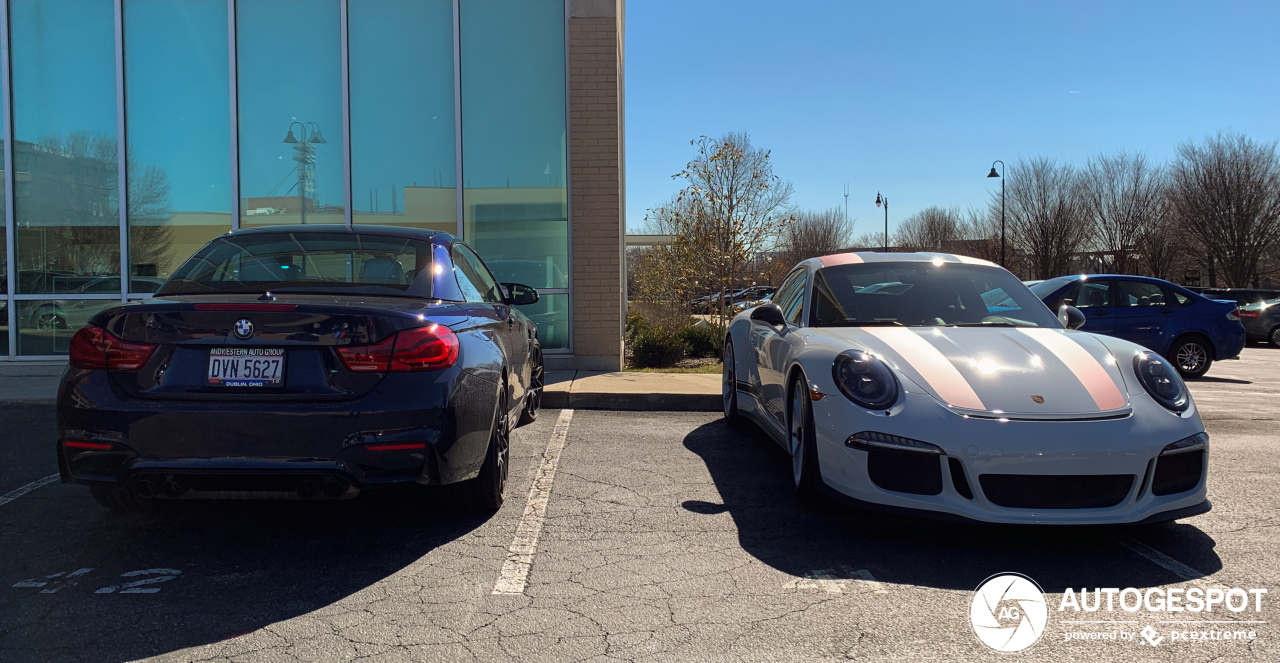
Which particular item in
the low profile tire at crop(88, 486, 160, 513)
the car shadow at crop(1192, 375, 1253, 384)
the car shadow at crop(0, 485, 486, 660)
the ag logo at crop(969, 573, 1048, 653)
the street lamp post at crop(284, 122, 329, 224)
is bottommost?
the ag logo at crop(969, 573, 1048, 653)

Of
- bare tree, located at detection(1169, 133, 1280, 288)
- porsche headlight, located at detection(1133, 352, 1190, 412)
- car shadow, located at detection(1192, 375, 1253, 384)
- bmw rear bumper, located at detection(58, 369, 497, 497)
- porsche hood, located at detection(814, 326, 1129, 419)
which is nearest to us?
bmw rear bumper, located at detection(58, 369, 497, 497)

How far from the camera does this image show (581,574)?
3.40 meters

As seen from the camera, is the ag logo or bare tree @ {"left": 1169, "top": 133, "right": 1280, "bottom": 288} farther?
bare tree @ {"left": 1169, "top": 133, "right": 1280, "bottom": 288}

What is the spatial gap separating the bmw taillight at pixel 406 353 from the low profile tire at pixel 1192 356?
1086 cm

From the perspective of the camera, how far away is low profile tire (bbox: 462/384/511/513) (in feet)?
13.3

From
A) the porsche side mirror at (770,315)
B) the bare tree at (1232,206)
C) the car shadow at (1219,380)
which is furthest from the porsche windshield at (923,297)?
the bare tree at (1232,206)

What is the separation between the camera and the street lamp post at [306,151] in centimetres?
1002

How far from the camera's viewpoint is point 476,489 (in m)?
4.07

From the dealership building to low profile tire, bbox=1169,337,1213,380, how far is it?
751 centimetres

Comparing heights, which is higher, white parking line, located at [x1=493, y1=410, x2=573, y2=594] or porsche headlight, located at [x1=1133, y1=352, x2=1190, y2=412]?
porsche headlight, located at [x1=1133, y1=352, x2=1190, y2=412]

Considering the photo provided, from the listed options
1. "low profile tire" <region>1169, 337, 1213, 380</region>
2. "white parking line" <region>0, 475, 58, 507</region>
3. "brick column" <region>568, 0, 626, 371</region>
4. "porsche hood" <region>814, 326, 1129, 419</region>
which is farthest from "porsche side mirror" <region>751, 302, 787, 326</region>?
"low profile tire" <region>1169, 337, 1213, 380</region>

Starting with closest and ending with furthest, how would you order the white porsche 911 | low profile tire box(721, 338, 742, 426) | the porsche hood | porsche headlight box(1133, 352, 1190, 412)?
the white porsche 911, the porsche hood, porsche headlight box(1133, 352, 1190, 412), low profile tire box(721, 338, 742, 426)

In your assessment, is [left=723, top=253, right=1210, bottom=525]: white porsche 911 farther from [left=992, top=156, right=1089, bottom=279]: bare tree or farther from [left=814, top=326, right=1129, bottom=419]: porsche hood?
[left=992, top=156, right=1089, bottom=279]: bare tree

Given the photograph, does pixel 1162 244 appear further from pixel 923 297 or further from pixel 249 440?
pixel 249 440
